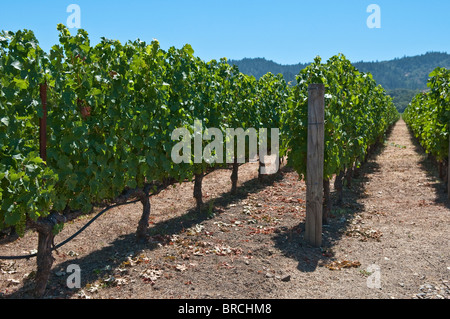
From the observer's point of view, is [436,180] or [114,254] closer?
[114,254]

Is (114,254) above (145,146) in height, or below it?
below

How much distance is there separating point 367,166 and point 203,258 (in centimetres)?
1169

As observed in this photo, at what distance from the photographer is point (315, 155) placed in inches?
254

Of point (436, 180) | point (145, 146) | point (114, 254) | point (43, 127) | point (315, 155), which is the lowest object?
point (114, 254)

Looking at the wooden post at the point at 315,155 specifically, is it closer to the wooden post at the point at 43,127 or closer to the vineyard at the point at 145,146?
the vineyard at the point at 145,146

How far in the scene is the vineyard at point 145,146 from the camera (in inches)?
168

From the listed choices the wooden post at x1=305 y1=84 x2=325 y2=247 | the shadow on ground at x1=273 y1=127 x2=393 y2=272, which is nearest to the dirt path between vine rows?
the shadow on ground at x1=273 y1=127 x2=393 y2=272

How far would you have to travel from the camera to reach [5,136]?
396cm

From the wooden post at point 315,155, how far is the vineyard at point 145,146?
0.64 feet

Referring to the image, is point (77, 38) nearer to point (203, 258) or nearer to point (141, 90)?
point (141, 90)

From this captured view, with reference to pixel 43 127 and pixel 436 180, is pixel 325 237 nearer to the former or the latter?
pixel 43 127

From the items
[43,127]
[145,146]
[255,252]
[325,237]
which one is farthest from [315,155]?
[43,127]

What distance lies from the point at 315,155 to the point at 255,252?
6.33 feet

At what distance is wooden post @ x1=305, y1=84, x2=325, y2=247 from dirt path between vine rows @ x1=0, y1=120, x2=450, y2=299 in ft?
2.04
